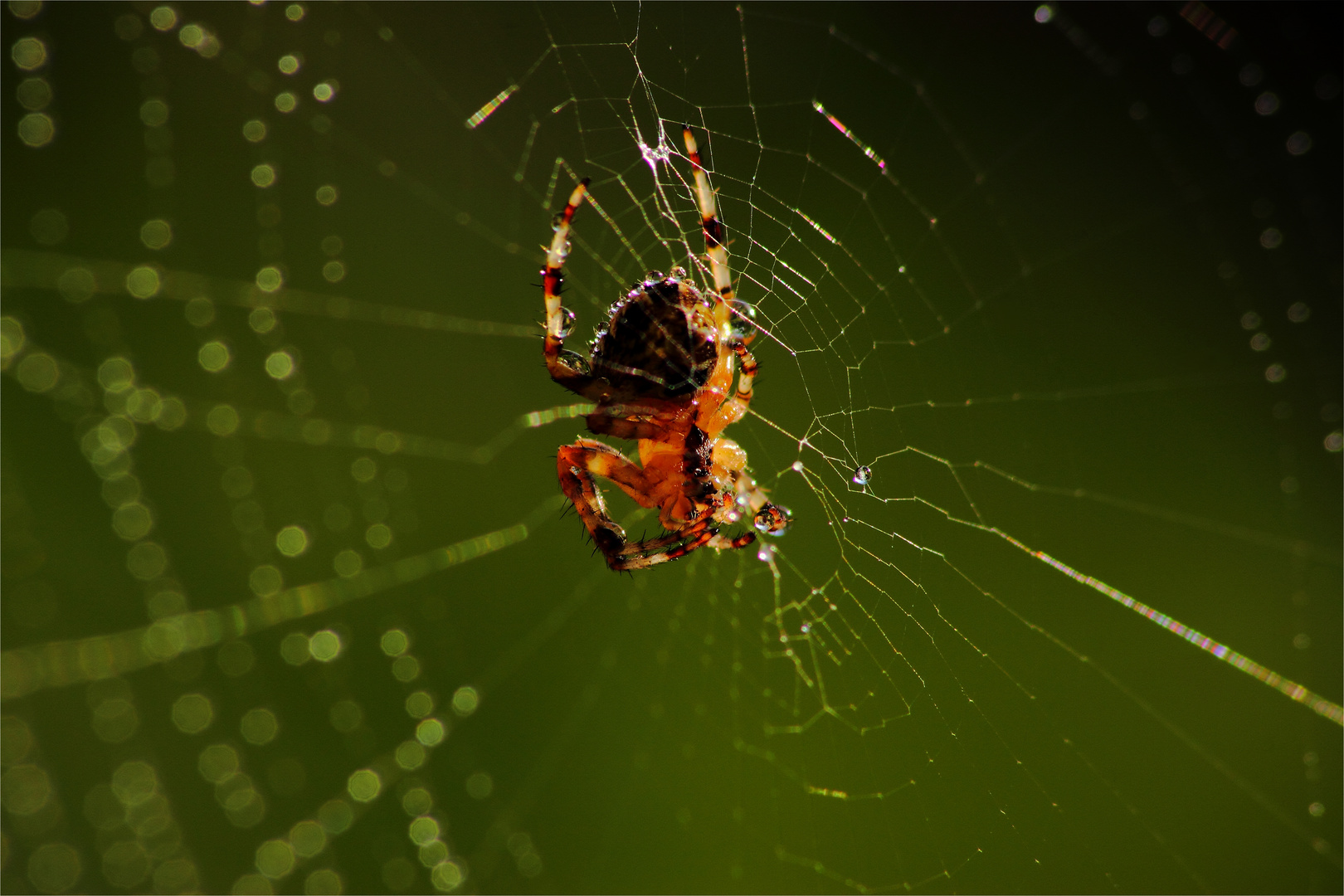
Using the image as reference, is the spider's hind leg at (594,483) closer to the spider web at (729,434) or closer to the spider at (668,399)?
the spider at (668,399)

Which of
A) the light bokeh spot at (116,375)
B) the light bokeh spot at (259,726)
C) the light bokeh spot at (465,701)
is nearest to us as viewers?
the light bokeh spot at (116,375)

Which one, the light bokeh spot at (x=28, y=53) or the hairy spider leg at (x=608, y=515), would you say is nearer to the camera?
the hairy spider leg at (x=608, y=515)

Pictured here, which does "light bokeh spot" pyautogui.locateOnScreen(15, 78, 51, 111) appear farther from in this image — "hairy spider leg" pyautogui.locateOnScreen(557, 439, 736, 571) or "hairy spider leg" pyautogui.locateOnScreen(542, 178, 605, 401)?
"hairy spider leg" pyautogui.locateOnScreen(557, 439, 736, 571)

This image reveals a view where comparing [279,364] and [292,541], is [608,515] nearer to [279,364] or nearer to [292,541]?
[292,541]

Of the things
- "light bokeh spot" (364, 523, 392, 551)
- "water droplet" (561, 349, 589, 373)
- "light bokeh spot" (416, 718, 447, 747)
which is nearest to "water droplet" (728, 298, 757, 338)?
"water droplet" (561, 349, 589, 373)

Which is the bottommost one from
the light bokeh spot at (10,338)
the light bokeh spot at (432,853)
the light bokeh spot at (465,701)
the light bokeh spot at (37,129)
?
the light bokeh spot at (432,853)

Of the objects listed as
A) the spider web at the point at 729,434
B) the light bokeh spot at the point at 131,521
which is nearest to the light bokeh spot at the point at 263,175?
the spider web at the point at 729,434

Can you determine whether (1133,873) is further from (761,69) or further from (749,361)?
(761,69)
